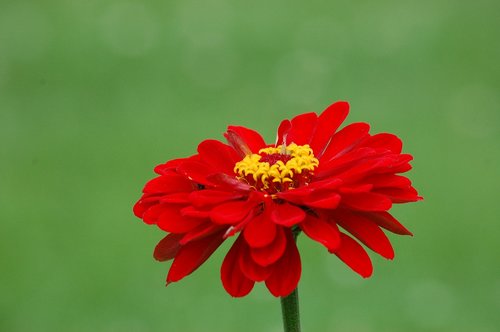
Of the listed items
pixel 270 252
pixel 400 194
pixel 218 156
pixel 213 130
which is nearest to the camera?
pixel 270 252

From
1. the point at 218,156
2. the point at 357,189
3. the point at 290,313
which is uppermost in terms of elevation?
the point at 218,156

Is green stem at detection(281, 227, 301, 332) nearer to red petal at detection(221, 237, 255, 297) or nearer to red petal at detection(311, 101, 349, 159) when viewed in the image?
red petal at detection(221, 237, 255, 297)

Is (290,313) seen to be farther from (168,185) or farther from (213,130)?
(213,130)

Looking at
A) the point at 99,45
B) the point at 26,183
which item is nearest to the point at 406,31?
the point at 99,45

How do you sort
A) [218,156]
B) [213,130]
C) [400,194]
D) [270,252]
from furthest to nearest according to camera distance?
[213,130] < [218,156] < [400,194] < [270,252]

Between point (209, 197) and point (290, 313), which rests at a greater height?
point (209, 197)

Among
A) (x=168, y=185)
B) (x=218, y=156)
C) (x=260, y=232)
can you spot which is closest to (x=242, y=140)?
(x=218, y=156)

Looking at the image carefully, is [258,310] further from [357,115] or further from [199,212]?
[199,212]
